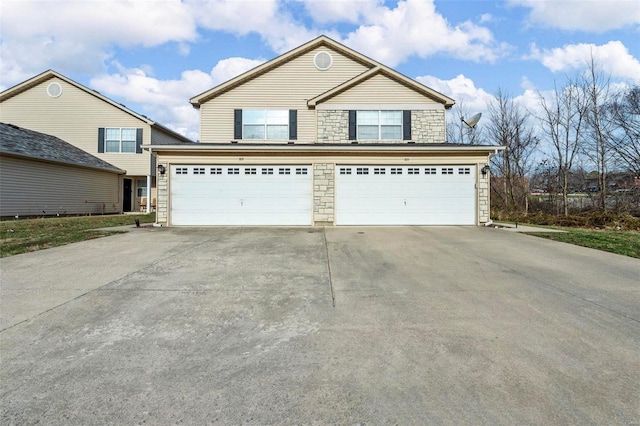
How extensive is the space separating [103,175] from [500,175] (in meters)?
25.1

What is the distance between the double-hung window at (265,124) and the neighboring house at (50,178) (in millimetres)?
9397

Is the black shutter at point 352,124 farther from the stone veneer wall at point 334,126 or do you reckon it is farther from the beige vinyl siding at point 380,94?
the beige vinyl siding at point 380,94

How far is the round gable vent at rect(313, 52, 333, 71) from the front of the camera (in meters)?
15.5

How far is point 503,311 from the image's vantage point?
146 inches

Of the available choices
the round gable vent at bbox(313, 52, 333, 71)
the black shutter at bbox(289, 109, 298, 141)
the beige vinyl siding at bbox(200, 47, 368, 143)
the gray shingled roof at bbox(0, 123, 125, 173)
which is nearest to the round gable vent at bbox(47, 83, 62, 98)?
the gray shingled roof at bbox(0, 123, 125, 173)

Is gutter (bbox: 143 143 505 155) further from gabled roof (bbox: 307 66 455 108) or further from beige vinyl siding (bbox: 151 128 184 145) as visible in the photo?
beige vinyl siding (bbox: 151 128 184 145)

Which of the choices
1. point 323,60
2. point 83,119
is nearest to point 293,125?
point 323,60

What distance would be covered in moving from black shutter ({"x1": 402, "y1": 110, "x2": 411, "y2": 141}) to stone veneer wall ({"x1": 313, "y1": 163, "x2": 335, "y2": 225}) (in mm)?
4017

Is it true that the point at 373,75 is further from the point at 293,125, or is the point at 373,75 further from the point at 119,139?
the point at 119,139

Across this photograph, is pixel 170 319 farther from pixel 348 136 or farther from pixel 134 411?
pixel 348 136

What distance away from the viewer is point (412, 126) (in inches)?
575

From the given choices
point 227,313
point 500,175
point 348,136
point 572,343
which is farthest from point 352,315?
point 500,175

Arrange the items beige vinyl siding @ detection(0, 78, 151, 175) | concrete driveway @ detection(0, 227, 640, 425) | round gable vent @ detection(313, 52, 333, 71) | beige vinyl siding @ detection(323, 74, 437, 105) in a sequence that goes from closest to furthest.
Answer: concrete driveway @ detection(0, 227, 640, 425) < beige vinyl siding @ detection(323, 74, 437, 105) < round gable vent @ detection(313, 52, 333, 71) < beige vinyl siding @ detection(0, 78, 151, 175)

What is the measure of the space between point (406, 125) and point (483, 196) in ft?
14.6
